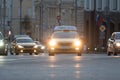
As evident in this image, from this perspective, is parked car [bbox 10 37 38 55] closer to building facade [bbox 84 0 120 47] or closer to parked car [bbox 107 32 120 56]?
parked car [bbox 107 32 120 56]

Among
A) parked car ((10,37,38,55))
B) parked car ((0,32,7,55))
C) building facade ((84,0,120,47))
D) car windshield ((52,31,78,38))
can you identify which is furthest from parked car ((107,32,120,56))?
building facade ((84,0,120,47))

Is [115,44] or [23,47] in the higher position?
[115,44]

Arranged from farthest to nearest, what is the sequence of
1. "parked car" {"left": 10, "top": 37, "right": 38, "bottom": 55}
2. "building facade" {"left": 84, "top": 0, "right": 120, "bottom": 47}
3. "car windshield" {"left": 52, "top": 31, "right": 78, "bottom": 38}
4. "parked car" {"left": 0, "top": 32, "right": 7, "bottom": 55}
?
"building facade" {"left": 84, "top": 0, "right": 120, "bottom": 47}, "parked car" {"left": 10, "top": 37, "right": 38, "bottom": 55}, "parked car" {"left": 0, "top": 32, "right": 7, "bottom": 55}, "car windshield" {"left": 52, "top": 31, "right": 78, "bottom": 38}

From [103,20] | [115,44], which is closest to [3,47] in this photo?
[115,44]

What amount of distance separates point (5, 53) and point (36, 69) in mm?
19782

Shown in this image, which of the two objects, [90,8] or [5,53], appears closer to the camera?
[5,53]

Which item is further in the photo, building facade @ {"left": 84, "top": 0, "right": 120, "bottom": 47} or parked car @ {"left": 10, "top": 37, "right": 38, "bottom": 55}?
building facade @ {"left": 84, "top": 0, "right": 120, "bottom": 47}

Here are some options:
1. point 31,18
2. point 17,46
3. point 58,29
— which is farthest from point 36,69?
point 31,18

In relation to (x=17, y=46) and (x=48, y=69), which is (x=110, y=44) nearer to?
(x=17, y=46)

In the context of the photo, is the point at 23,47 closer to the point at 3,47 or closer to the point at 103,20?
the point at 3,47

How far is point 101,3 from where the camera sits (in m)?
76.5

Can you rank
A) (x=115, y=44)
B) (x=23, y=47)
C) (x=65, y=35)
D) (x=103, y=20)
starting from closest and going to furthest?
(x=65, y=35) < (x=115, y=44) < (x=23, y=47) < (x=103, y=20)

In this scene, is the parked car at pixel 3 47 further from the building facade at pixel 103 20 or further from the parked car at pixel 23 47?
the building facade at pixel 103 20

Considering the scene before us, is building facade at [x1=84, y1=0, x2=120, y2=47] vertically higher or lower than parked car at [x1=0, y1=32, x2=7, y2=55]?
higher
